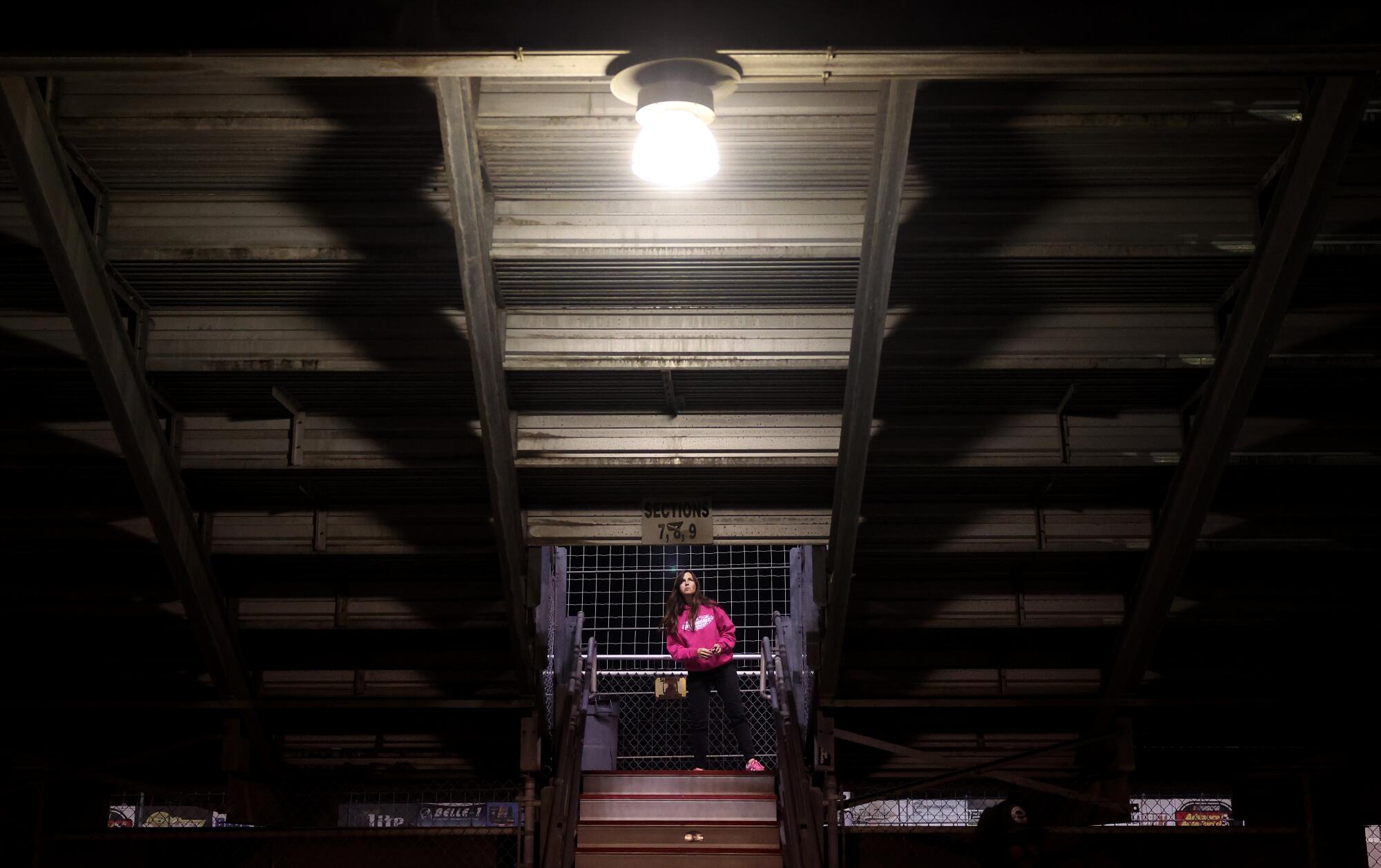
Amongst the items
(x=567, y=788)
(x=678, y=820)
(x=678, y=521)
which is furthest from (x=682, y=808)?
(x=678, y=521)

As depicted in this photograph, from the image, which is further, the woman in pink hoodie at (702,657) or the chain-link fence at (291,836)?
the woman in pink hoodie at (702,657)

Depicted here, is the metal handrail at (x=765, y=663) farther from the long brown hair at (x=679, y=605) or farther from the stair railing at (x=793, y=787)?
the long brown hair at (x=679, y=605)

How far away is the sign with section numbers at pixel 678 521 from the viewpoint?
868cm

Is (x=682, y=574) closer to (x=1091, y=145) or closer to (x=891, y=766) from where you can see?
(x=891, y=766)

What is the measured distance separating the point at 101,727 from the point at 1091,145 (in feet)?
28.8

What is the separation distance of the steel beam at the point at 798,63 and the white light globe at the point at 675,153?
392 millimetres

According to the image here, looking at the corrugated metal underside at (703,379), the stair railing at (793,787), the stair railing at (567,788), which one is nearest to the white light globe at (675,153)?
the corrugated metal underside at (703,379)

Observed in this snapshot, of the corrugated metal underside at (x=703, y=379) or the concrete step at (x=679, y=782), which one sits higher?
the corrugated metal underside at (x=703, y=379)

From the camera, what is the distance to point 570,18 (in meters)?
3.70

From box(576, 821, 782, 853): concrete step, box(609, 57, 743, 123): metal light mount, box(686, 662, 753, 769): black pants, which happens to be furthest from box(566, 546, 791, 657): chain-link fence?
box(609, 57, 743, 123): metal light mount

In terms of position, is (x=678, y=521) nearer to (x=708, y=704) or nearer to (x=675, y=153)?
(x=708, y=704)

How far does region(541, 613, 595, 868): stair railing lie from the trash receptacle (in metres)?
1.62

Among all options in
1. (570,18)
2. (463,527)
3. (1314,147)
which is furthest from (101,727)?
(1314,147)

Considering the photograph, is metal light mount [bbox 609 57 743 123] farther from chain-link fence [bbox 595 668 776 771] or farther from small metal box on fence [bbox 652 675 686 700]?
chain-link fence [bbox 595 668 776 771]
